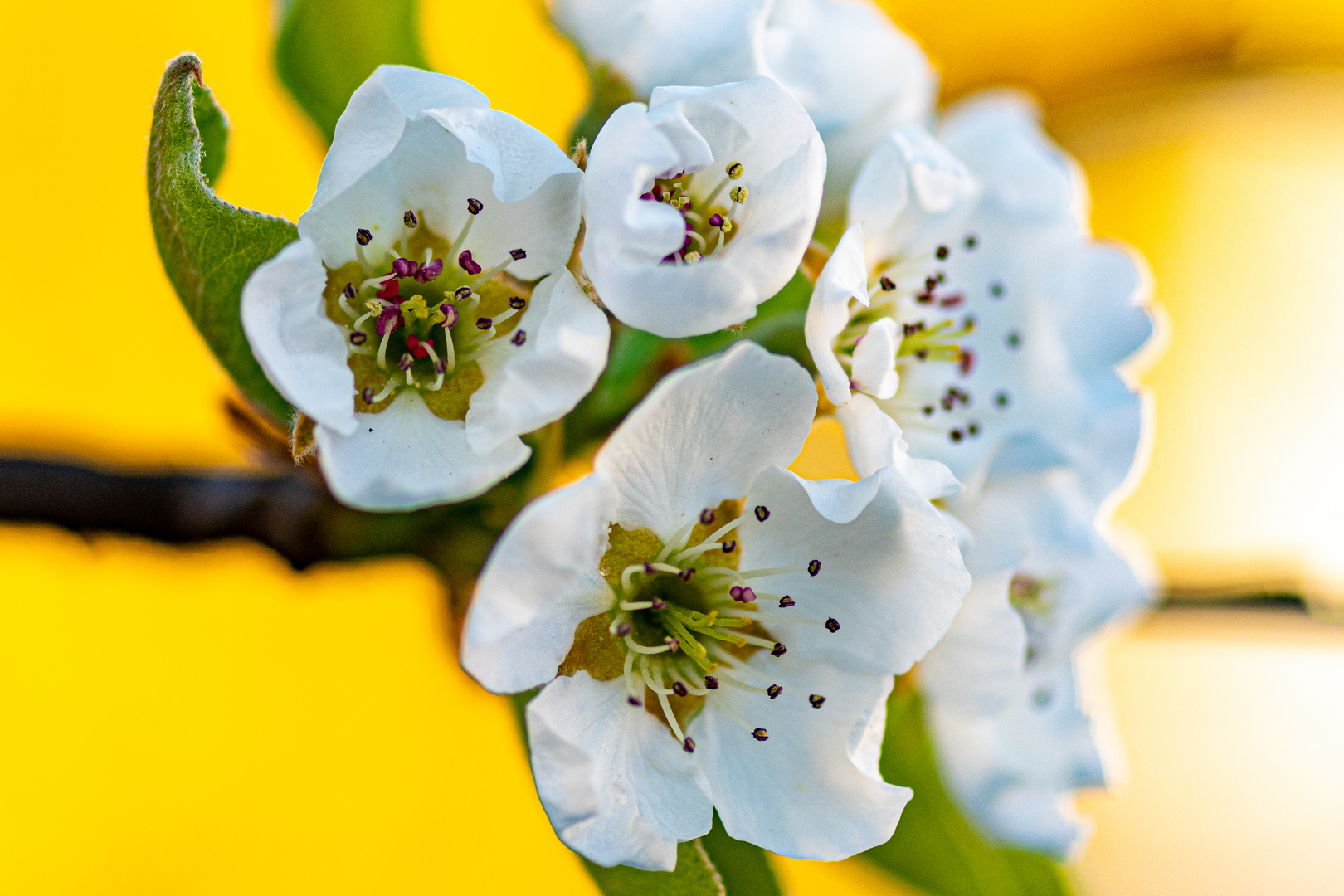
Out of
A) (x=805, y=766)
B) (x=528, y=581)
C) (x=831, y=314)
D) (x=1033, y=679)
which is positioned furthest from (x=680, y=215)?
(x=1033, y=679)

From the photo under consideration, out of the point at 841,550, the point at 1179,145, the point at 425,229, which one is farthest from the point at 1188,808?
the point at 425,229

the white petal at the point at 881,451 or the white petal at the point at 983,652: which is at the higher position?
the white petal at the point at 881,451

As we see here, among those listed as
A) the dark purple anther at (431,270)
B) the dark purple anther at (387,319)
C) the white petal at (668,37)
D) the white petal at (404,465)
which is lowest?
the white petal at (404,465)

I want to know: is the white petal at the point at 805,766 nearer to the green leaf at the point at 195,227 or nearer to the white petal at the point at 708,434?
the white petal at the point at 708,434

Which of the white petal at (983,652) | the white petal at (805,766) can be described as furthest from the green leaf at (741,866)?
the white petal at (983,652)

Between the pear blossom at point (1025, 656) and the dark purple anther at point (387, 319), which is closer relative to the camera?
the dark purple anther at point (387, 319)

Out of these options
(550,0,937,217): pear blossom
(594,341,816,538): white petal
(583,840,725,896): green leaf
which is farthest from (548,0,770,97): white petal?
(583,840,725,896): green leaf

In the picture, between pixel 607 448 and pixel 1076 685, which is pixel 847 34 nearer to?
pixel 607 448

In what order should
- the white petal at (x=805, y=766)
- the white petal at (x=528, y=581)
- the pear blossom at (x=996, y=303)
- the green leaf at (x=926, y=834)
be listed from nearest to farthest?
the white petal at (x=528, y=581) < the white petal at (x=805, y=766) < the pear blossom at (x=996, y=303) < the green leaf at (x=926, y=834)
